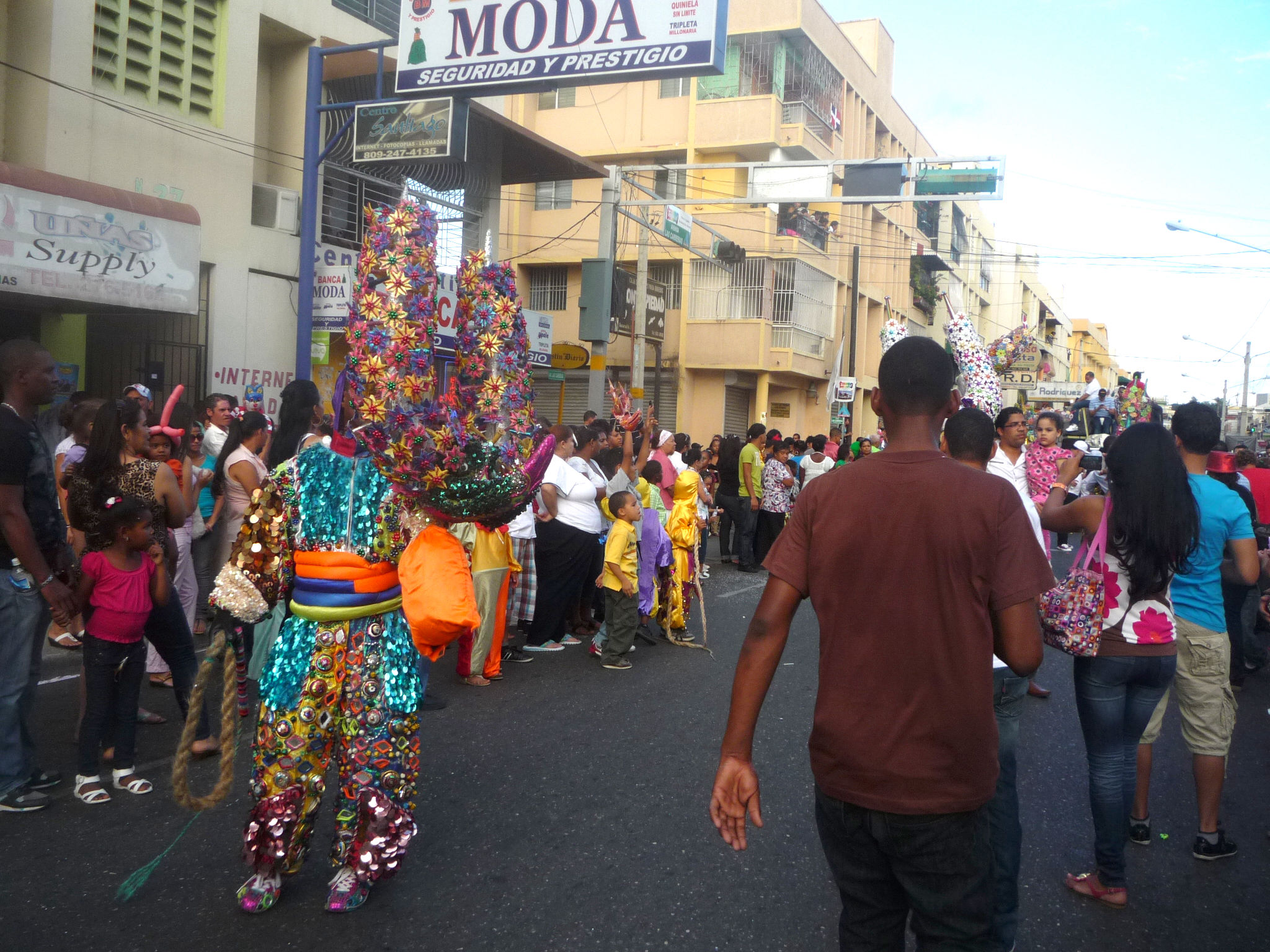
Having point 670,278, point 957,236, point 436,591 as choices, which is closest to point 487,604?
point 436,591

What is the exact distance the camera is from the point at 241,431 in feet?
20.9

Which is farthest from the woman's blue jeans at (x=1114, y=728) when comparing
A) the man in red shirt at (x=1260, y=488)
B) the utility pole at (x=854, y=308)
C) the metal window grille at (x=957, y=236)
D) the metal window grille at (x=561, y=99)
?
the metal window grille at (x=957, y=236)

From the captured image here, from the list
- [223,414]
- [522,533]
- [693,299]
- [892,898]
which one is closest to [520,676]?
[522,533]

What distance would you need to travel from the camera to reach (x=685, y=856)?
421 centimetres

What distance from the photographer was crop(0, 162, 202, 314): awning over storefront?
952cm

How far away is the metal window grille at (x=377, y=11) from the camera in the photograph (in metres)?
14.6

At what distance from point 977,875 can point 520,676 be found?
5.29 metres

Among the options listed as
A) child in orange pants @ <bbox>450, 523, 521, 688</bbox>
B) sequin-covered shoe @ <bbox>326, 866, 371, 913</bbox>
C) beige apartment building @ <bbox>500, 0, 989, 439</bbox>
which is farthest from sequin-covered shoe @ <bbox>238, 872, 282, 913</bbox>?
beige apartment building @ <bbox>500, 0, 989, 439</bbox>

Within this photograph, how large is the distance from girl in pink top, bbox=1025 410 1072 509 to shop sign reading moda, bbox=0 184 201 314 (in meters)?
8.93

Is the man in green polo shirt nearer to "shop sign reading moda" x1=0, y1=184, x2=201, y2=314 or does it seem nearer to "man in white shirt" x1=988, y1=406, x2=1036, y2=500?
"shop sign reading moda" x1=0, y1=184, x2=201, y2=314

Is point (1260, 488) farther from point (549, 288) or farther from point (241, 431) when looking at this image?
point (549, 288)

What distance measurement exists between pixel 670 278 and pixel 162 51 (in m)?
16.5

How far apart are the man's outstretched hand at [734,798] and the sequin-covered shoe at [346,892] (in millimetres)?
1806

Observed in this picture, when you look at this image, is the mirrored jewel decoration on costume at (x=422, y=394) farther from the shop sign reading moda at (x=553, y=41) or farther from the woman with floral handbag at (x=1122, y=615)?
the shop sign reading moda at (x=553, y=41)
